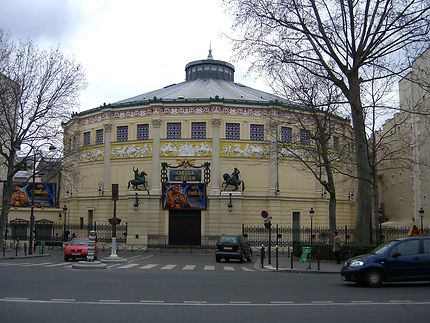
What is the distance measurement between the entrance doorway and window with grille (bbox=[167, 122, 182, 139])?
6.95 meters

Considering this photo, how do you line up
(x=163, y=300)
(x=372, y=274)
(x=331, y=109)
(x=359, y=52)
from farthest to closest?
(x=331, y=109), (x=359, y=52), (x=372, y=274), (x=163, y=300)

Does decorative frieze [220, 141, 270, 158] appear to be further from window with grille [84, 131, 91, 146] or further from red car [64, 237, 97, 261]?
red car [64, 237, 97, 261]

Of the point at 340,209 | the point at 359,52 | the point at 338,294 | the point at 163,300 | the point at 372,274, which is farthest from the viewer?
the point at 340,209

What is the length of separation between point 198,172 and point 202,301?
33.9m

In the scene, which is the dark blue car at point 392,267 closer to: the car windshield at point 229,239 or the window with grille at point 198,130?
the car windshield at point 229,239

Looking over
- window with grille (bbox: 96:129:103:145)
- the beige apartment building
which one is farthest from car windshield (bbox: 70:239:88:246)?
the beige apartment building

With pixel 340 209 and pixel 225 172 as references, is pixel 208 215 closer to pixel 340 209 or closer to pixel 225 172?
pixel 225 172

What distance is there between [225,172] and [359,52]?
2263 cm

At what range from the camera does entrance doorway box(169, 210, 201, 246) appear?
4600 cm

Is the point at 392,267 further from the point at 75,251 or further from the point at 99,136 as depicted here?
the point at 99,136

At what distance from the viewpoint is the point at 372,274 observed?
15602 mm

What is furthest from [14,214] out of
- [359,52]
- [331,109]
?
[359,52]

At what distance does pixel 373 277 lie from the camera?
614 inches

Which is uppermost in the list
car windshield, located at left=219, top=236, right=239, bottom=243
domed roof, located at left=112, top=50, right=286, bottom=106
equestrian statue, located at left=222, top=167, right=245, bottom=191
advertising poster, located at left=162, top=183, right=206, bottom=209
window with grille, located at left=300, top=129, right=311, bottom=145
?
domed roof, located at left=112, top=50, right=286, bottom=106
